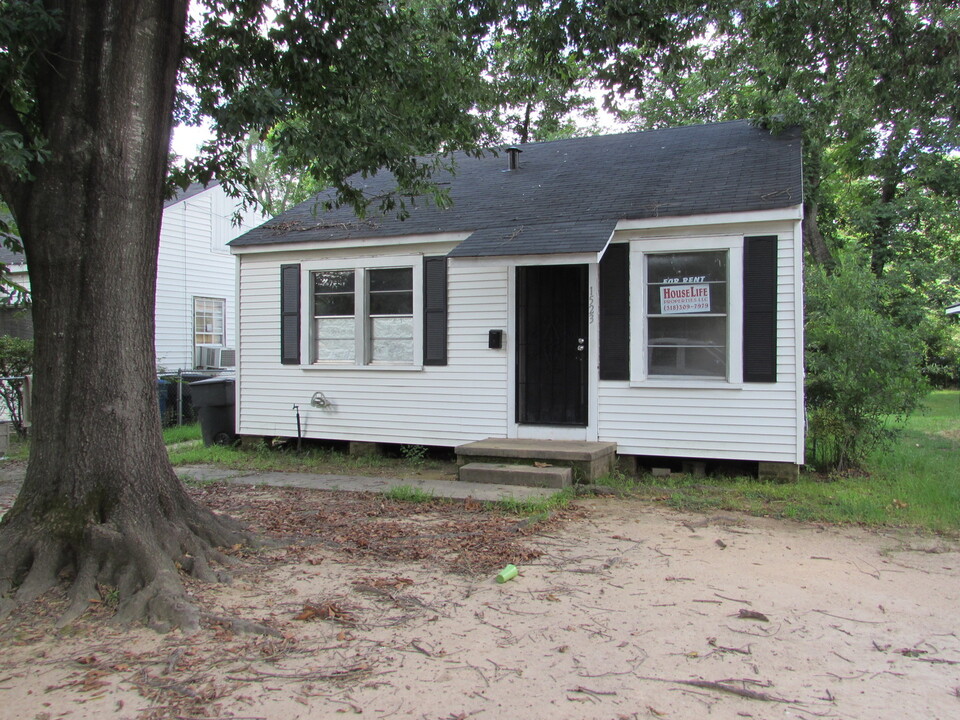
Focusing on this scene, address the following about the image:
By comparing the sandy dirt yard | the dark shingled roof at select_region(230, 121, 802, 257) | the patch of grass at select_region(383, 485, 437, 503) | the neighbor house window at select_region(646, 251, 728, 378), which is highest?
the dark shingled roof at select_region(230, 121, 802, 257)

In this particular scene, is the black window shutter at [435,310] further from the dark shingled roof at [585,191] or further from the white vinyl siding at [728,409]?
the white vinyl siding at [728,409]

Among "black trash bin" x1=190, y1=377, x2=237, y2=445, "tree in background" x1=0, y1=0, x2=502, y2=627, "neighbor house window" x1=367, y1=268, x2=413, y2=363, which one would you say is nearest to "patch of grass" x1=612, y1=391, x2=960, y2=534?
"neighbor house window" x1=367, y1=268, x2=413, y2=363

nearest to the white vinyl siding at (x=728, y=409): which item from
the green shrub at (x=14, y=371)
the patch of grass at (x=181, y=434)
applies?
the patch of grass at (x=181, y=434)

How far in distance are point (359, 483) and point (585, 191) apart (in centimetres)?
457

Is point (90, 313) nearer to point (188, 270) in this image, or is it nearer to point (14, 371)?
point (14, 371)

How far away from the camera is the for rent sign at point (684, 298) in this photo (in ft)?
26.5

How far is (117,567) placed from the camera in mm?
4359

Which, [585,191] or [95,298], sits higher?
[585,191]

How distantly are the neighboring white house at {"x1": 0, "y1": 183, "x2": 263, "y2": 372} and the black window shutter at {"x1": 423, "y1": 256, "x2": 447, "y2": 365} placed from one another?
8.67 meters

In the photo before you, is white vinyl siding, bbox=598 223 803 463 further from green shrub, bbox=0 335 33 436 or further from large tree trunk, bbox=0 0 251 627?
green shrub, bbox=0 335 33 436

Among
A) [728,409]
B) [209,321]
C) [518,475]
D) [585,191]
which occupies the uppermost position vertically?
[585,191]

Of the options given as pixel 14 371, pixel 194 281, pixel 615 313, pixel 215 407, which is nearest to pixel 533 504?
pixel 615 313

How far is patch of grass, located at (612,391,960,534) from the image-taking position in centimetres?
636

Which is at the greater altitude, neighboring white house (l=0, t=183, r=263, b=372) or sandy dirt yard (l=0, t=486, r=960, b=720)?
neighboring white house (l=0, t=183, r=263, b=372)
